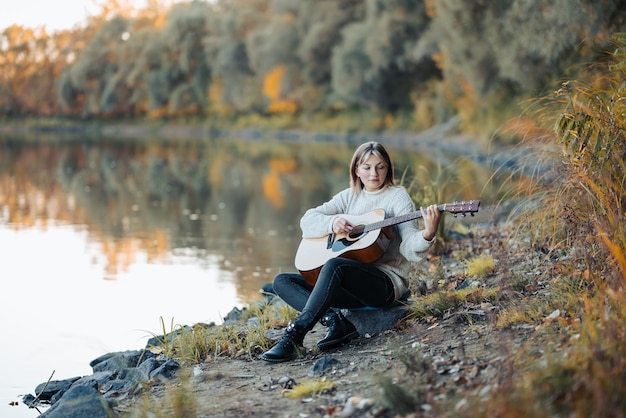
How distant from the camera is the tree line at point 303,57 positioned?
67.8 ft

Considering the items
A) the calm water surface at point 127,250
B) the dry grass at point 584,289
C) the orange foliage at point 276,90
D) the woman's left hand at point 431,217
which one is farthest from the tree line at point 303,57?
the woman's left hand at point 431,217

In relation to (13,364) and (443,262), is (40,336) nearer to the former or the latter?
(13,364)

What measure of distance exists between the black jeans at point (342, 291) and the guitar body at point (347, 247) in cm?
8

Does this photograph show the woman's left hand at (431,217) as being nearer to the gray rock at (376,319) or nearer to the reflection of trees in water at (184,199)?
the gray rock at (376,319)

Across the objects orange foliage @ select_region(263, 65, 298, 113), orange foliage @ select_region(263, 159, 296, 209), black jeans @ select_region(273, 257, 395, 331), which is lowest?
black jeans @ select_region(273, 257, 395, 331)

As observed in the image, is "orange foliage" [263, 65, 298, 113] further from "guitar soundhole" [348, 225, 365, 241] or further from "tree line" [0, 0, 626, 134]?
"guitar soundhole" [348, 225, 365, 241]

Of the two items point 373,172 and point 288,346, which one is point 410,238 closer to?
point 373,172

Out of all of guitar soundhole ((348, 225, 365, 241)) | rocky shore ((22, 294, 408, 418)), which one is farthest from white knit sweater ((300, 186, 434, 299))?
rocky shore ((22, 294, 408, 418))

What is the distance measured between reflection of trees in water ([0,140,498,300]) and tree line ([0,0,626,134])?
15.5 ft

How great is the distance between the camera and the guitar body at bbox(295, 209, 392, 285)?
15.4 feet

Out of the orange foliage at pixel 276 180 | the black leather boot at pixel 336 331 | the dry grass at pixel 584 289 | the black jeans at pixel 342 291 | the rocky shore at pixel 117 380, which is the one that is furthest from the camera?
the orange foliage at pixel 276 180

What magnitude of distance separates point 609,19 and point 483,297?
11769 millimetres

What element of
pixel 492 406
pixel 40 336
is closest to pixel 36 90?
pixel 40 336

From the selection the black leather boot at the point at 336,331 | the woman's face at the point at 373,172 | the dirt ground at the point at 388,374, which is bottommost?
the dirt ground at the point at 388,374
